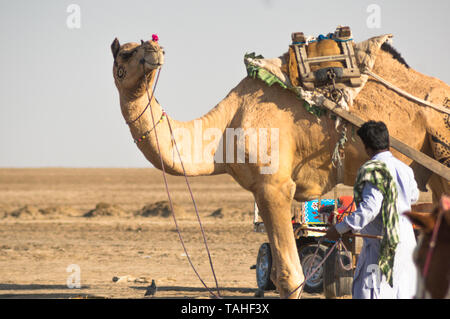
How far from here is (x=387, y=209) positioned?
5207 millimetres

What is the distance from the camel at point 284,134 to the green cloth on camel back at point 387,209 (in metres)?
2.60

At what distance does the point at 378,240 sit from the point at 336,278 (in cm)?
352

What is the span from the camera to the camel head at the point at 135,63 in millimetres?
7738

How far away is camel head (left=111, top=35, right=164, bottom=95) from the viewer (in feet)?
25.4

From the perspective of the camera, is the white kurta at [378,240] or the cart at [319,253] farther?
the cart at [319,253]

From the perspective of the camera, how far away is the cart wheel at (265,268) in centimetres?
999

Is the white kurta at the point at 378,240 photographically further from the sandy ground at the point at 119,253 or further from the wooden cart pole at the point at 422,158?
the sandy ground at the point at 119,253

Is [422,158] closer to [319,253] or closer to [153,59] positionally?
[319,253]

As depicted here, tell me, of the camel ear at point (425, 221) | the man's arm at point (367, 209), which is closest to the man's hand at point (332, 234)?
the man's arm at point (367, 209)

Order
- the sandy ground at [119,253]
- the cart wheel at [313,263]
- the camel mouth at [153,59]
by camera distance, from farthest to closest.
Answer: the sandy ground at [119,253] → the cart wheel at [313,263] → the camel mouth at [153,59]

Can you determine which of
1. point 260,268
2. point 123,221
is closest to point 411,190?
point 260,268
